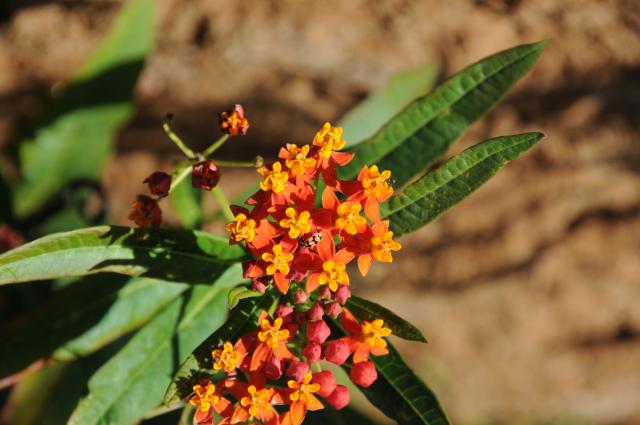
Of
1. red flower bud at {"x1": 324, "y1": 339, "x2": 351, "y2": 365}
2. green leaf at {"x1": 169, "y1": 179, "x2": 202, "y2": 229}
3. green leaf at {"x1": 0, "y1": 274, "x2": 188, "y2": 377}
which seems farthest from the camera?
green leaf at {"x1": 169, "y1": 179, "x2": 202, "y2": 229}

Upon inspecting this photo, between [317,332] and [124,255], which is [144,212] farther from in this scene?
[317,332]

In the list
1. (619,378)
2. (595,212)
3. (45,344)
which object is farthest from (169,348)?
(619,378)

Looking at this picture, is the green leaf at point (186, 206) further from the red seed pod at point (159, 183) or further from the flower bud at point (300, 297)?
the flower bud at point (300, 297)

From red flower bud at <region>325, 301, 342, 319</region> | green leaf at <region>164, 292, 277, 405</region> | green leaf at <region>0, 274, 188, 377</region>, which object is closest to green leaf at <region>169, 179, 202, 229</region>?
green leaf at <region>0, 274, 188, 377</region>

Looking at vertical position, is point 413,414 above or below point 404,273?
below

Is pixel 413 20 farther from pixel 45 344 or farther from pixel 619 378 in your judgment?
pixel 619 378

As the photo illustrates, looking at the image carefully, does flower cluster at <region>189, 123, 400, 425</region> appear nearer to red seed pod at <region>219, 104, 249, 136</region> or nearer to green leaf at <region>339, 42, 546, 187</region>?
red seed pod at <region>219, 104, 249, 136</region>

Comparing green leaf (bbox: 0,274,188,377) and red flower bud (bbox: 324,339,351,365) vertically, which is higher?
green leaf (bbox: 0,274,188,377)
